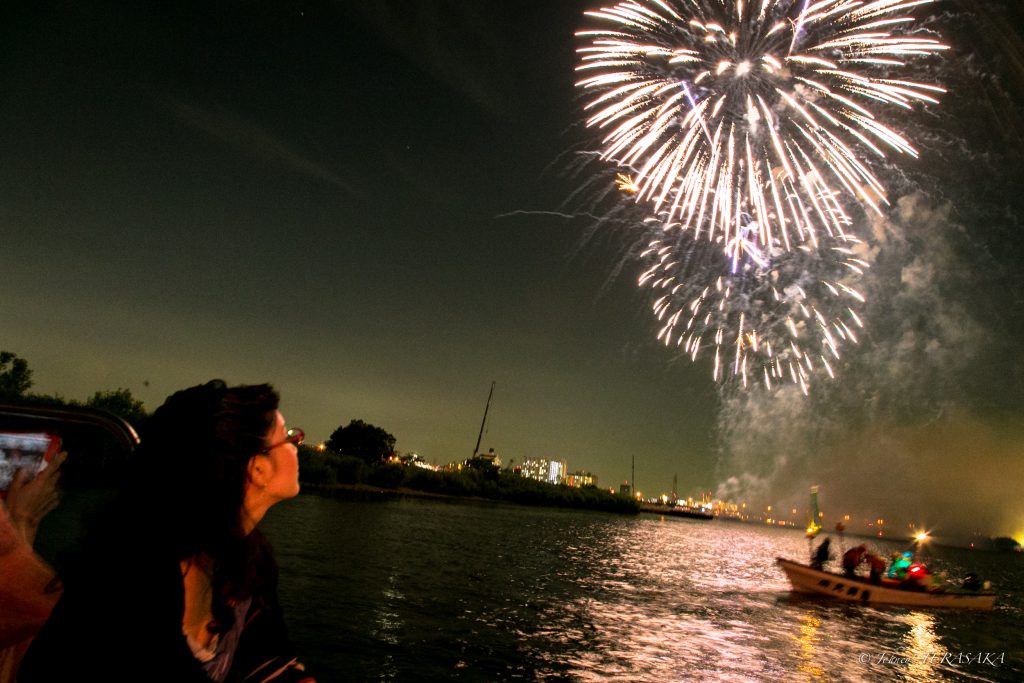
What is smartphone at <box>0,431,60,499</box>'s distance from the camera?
7.46ft

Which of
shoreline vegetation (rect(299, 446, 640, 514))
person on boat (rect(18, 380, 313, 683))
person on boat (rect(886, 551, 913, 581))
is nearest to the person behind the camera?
person on boat (rect(18, 380, 313, 683))

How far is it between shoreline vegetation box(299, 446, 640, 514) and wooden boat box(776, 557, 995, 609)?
44.3 metres

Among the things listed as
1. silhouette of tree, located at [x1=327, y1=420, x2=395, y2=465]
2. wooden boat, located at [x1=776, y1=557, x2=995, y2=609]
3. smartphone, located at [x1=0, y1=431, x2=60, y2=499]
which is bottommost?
wooden boat, located at [x1=776, y1=557, x2=995, y2=609]

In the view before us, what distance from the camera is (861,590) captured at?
95.0 ft

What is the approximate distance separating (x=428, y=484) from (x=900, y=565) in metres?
70.2

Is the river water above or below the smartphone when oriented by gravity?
below

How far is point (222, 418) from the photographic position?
2.13 m

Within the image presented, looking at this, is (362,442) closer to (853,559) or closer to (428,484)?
(428,484)

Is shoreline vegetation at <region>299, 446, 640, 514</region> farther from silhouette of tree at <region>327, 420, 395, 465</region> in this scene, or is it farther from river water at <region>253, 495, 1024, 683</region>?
river water at <region>253, 495, 1024, 683</region>

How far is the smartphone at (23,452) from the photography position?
7.46ft

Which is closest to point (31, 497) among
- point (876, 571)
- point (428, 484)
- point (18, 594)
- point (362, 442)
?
point (18, 594)

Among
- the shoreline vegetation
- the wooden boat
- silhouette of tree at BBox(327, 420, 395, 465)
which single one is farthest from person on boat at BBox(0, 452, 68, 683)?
silhouette of tree at BBox(327, 420, 395, 465)

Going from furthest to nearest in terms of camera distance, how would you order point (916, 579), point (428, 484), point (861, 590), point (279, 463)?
point (428, 484) → point (916, 579) → point (861, 590) → point (279, 463)

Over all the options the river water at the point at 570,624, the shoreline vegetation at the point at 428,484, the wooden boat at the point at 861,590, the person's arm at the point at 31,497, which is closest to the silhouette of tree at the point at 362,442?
the shoreline vegetation at the point at 428,484
